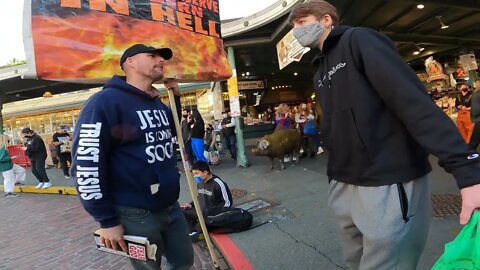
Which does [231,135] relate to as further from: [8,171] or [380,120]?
[380,120]

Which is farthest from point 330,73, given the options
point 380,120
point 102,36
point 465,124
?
point 465,124

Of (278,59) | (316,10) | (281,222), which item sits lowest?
(281,222)

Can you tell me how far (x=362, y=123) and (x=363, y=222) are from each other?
0.49 metres

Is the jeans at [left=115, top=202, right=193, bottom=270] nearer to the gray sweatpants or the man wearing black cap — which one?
the man wearing black cap

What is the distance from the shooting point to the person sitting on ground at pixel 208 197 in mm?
5020

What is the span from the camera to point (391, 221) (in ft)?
5.50

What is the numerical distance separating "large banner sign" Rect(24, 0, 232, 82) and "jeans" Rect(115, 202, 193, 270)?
1.17 meters

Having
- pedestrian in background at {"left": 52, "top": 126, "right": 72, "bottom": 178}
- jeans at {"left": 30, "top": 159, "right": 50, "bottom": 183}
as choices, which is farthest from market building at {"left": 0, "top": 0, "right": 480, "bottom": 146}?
jeans at {"left": 30, "top": 159, "right": 50, "bottom": 183}

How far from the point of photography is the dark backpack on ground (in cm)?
492

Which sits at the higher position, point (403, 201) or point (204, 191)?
point (403, 201)

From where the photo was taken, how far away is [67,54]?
2.69 metres

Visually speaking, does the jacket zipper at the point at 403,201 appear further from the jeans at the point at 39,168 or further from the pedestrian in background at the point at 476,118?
the jeans at the point at 39,168

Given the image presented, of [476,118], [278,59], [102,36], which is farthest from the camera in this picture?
[278,59]

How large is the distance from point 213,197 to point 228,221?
403 millimetres
